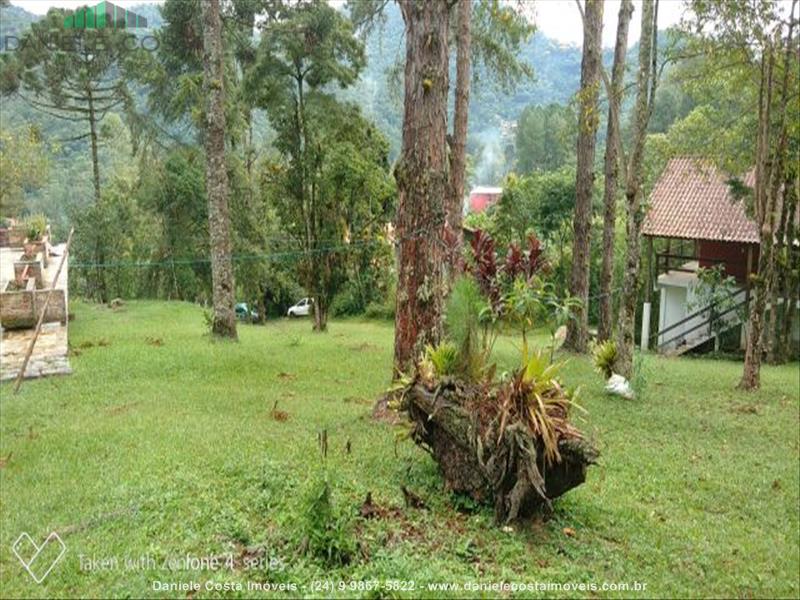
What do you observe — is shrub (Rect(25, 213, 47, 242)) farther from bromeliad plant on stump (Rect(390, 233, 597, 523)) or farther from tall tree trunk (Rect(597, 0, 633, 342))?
bromeliad plant on stump (Rect(390, 233, 597, 523))

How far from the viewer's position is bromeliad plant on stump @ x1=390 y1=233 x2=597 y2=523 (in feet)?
13.4

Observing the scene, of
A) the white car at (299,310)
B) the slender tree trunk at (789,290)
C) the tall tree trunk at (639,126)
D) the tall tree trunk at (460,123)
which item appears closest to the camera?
the tall tree trunk at (639,126)

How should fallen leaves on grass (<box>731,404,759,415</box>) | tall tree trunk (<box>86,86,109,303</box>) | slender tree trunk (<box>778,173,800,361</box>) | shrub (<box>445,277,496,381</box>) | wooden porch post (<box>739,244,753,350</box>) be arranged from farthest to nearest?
tall tree trunk (<box>86,86,109,303</box>) < wooden porch post (<box>739,244,753,350</box>) < slender tree trunk (<box>778,173,800,361</box>) < fallen leaves on grass (<box>731,404,759,415</box>) < shrub (<box>445,277,496,381</box>)

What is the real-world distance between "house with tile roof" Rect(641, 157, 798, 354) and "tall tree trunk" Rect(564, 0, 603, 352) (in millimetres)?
5601

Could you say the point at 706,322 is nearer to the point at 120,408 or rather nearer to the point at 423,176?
the point at 423,176

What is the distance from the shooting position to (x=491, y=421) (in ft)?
14.0

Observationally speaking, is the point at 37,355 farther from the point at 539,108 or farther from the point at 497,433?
the point at 539,108

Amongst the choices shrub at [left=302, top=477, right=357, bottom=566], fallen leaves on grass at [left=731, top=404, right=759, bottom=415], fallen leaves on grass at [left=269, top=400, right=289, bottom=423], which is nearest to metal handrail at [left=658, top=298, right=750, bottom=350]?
fallen leaves on grass at [left=731, top=404, right=759, bottom=415]

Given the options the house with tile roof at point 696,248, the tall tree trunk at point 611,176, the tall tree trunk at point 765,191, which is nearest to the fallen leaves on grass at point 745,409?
the tall tree trunk at point 765,191

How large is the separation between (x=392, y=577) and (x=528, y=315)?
310cm

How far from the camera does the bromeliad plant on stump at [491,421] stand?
409 centimetres

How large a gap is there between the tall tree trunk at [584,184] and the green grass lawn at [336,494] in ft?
11.8

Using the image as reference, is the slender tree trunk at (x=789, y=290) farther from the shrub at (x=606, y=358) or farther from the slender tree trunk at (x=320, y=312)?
the slender tree trunk at (x=320, y=312)

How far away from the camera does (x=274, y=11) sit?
15742 millimetres
